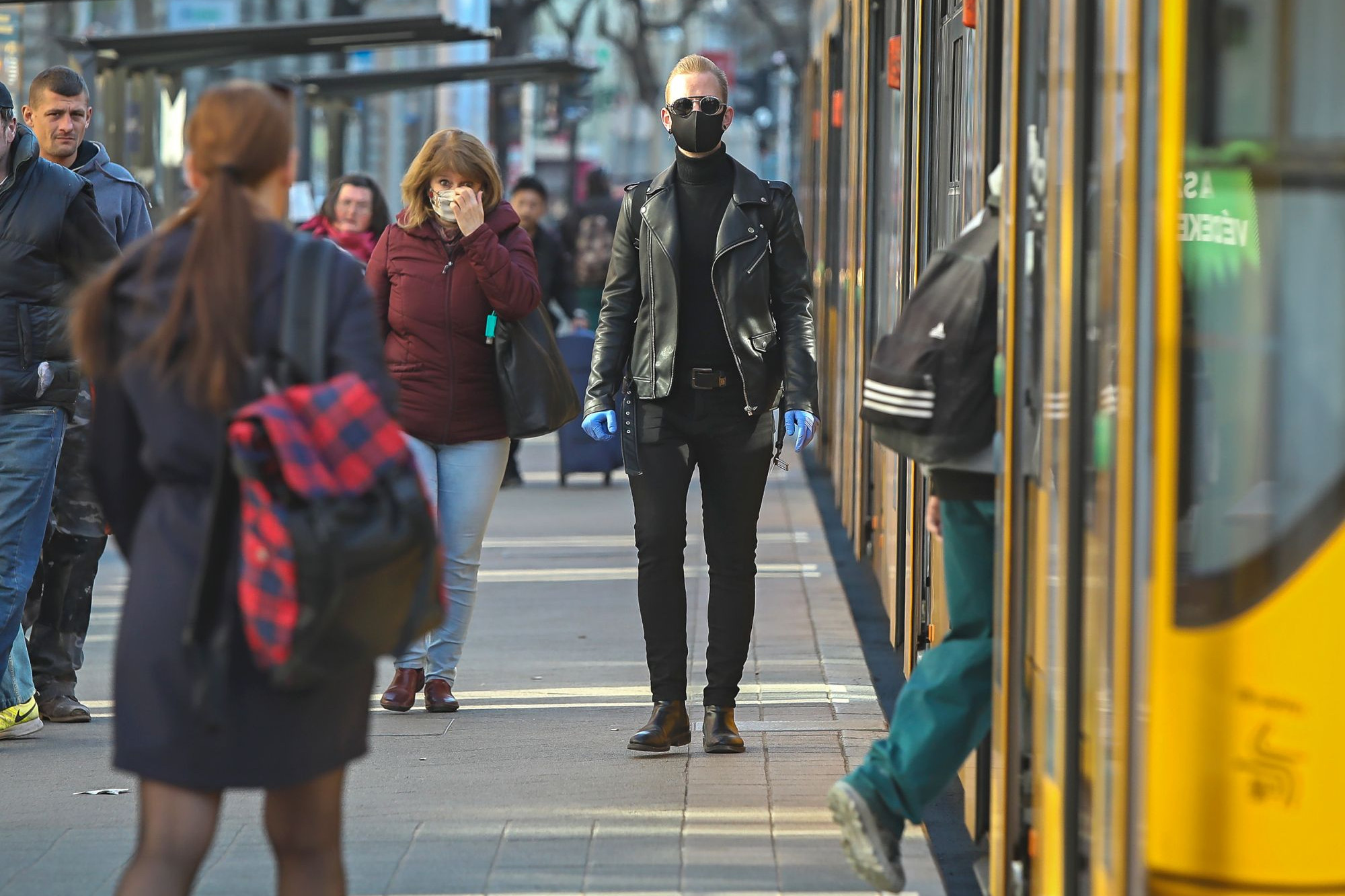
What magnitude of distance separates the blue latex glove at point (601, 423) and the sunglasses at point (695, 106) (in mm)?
819

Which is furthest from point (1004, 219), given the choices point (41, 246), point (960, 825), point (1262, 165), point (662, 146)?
point (662, 146)

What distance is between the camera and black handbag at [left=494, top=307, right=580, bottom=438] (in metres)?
6.29

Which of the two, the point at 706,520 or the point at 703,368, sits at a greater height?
the point at 703,368

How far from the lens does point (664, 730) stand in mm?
5648

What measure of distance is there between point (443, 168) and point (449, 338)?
1.65ft

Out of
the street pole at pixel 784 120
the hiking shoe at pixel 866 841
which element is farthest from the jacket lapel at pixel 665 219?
the street pole at pixel 784 120

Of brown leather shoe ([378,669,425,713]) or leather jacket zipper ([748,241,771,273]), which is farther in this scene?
brown leather shoe ([378,669,425,713])

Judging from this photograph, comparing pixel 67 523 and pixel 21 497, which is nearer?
pixel 21 497

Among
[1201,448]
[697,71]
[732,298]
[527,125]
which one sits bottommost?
[1201,448]

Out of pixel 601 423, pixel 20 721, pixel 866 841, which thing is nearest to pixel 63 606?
pixel 20 721

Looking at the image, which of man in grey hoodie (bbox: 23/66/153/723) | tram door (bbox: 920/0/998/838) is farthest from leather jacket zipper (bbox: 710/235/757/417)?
man in grey hoodie (bbox: 23/66/153/723)

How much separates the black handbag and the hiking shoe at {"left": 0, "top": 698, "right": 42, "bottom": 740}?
62.7 inches

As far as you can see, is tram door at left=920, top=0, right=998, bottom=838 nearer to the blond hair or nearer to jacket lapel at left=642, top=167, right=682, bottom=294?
the blond hair

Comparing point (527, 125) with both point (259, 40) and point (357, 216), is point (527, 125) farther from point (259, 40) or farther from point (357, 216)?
point (357, 216)
